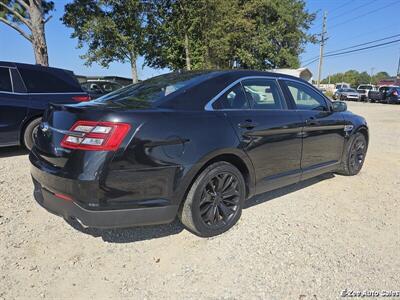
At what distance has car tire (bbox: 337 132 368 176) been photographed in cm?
532

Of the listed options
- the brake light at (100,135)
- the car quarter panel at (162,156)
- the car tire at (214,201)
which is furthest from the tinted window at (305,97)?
the brake light at (100,135)

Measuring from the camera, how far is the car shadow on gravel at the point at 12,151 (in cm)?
666

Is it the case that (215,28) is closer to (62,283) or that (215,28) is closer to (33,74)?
A: (33,74)

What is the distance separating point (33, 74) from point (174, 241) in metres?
4.81

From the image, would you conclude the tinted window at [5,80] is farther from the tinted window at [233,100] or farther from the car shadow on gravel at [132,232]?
the tinted window at [233,100]

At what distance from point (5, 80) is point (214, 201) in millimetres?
4855

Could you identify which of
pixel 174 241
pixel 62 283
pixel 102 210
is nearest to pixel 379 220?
pixel 174 241

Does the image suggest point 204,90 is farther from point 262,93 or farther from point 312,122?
point 312,122

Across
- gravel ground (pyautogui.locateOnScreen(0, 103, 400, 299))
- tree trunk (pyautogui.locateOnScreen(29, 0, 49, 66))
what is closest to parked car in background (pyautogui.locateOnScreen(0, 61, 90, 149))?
gravel ground (pyautogui.locateOnScreen(0, 103, 400, 299))

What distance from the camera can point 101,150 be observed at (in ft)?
8.70

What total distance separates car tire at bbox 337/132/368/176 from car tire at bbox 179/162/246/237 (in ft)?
8.15

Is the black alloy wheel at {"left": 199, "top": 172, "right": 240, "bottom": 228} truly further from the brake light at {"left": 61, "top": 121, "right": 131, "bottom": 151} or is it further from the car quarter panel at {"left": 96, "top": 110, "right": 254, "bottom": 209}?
the brake light at {"left": 61, "top": 121, "right": 131, "bottom": 151}

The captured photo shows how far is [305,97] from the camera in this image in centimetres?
461

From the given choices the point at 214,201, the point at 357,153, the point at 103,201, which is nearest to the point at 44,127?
the point at 103,201
